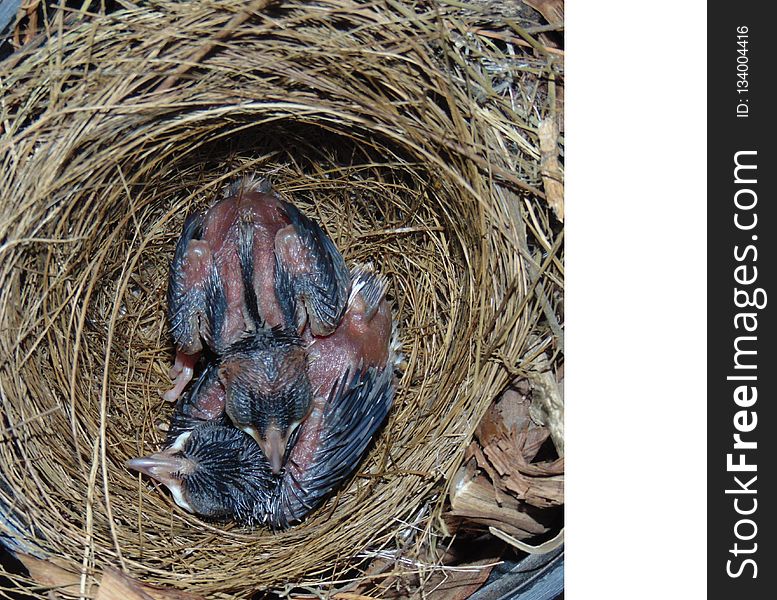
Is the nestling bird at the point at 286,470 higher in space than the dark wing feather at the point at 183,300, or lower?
lower

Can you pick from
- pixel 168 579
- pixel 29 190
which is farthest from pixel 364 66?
pixel 168 579

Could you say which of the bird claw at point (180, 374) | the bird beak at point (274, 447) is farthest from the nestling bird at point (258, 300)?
the bird claw at point (180, 374)

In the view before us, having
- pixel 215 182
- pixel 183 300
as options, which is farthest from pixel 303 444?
pixel 215 182

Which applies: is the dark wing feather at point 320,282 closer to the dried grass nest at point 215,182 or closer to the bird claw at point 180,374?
the dried grass nest at point 215,182

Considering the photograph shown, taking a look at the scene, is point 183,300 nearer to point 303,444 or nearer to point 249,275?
point 249,275
